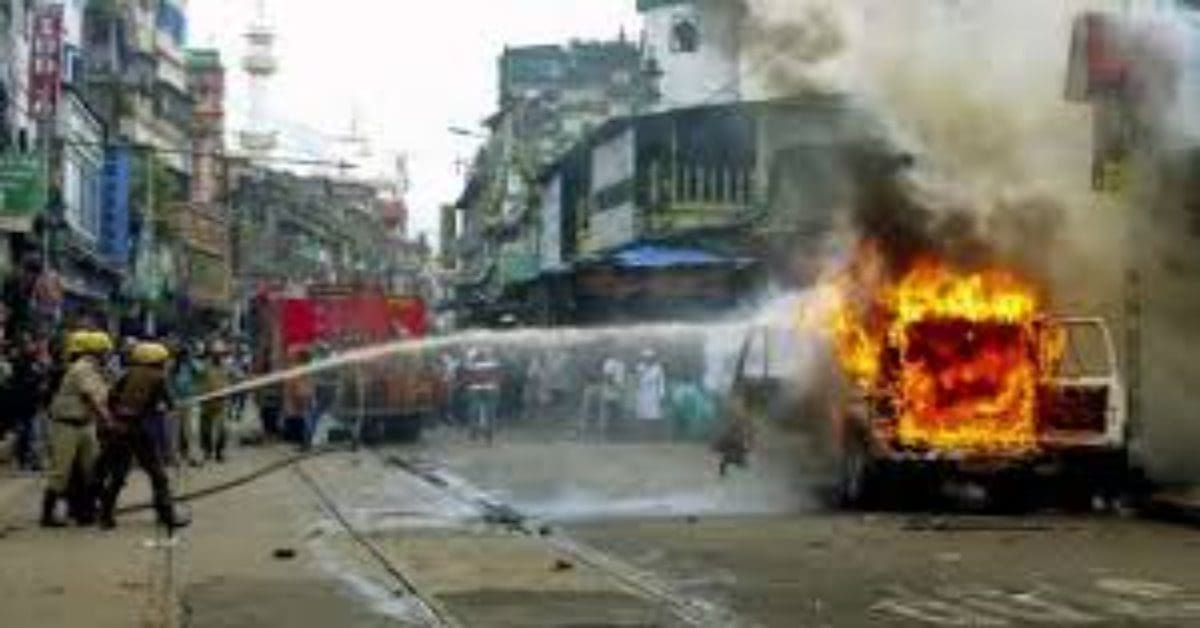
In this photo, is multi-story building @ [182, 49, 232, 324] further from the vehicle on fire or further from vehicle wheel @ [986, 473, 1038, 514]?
vehicle wheel @ [986, 473, 1038, 514]

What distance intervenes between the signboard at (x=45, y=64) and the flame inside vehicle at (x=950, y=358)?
804 inches

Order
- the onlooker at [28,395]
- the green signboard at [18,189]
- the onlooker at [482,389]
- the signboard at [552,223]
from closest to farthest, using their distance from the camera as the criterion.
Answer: the onlooker at [28,395] < the green signboard at [18,189] < the onlooker at [482,389] < the signboard at [552,223]

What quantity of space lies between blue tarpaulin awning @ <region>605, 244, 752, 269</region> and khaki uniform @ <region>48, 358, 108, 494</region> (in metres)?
22.3

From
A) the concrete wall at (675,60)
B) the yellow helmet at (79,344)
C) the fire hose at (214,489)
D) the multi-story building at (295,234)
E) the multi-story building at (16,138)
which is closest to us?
the yellow helmet at (79,344)

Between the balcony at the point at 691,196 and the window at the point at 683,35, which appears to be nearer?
the balcony at the point at 691,196

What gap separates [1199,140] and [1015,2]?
2526mm

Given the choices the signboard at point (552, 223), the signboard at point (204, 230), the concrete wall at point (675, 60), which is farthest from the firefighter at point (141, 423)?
the signboard at point (204, 230)

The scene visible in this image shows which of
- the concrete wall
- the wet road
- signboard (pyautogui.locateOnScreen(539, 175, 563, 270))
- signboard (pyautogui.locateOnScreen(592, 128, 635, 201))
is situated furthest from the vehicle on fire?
signboard (pyautogui.locateOnScreen(539, 175, 563, 270))

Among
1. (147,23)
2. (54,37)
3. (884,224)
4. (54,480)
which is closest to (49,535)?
(54,480)

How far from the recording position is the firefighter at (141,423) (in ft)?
60.6

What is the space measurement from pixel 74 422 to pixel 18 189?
610 inches

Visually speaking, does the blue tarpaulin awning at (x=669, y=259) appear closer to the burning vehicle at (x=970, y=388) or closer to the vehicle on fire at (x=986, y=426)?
the burning vehicle at (x=970, y=388)

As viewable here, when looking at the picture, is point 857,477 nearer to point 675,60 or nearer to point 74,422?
point 74,422

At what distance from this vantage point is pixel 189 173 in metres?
93.6
